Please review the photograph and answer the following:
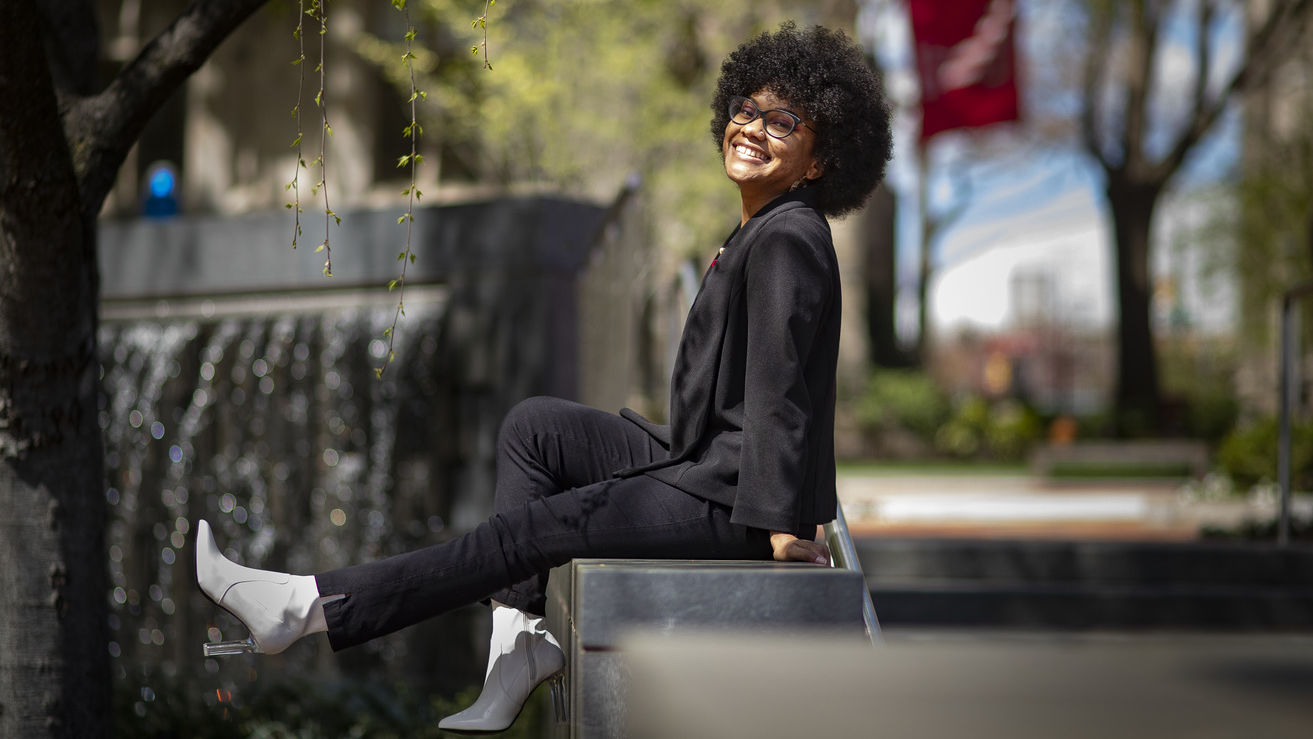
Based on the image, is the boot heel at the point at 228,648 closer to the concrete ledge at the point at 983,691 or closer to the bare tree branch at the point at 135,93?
the concrete ledge at the point at 983,691

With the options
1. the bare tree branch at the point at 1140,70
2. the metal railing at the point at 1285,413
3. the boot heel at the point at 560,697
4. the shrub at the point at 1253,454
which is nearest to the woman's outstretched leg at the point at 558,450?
the boot heel at the point at 560,697

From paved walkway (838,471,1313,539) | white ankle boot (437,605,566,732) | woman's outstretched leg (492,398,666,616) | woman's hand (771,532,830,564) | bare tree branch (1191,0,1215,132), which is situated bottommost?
paved walkway (838,471,1313,539)

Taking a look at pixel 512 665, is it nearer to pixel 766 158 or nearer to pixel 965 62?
pixel 766 158

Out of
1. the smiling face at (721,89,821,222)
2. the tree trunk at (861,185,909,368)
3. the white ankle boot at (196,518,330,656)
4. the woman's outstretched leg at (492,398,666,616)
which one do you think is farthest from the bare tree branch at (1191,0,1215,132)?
the white ankle boot at (196,518,330,656)

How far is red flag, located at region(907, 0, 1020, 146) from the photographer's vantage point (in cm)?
1620

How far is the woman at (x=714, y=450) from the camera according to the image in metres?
3.17

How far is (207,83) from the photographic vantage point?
20.7 meters

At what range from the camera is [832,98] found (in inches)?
142

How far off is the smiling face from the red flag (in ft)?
43.4

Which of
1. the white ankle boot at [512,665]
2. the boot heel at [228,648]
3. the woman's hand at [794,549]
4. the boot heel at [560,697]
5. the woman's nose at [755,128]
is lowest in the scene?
the boot heel at [560,697]

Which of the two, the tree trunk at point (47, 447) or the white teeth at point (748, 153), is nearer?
the white teeth at point (748, 153)

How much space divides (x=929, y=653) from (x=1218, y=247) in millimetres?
35670

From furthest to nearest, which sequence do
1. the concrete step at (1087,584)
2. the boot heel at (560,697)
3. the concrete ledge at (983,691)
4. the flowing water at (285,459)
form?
the concrete step at (1087,584) → the flowing water at (285,459) → the boot heel at (560,697) → the concrete ledge at (983,691)

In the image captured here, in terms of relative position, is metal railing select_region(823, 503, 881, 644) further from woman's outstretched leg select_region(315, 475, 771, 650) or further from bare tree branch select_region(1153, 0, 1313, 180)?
bare tree branch select_region(1153, 0, 1313, 180)
